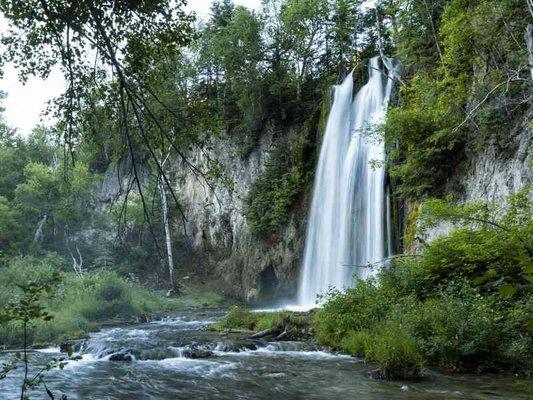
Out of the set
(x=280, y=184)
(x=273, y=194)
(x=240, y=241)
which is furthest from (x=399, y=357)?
(x=240, y=241)

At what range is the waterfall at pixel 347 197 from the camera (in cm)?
1916

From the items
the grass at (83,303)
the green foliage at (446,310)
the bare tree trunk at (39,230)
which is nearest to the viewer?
the green foliage at (446,310)

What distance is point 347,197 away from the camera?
20.9 metres

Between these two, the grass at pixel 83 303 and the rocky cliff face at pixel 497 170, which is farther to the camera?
the grass at pixel 83 303

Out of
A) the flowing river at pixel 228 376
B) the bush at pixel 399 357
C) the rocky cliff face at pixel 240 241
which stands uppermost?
the rocky cliff face at pixel 240 241

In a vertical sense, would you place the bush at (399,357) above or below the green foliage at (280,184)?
below

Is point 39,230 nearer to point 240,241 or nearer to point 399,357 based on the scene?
point 240,241

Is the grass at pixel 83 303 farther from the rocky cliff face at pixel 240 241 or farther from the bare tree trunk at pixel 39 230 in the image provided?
the bare tree trunk at pixel 39 230

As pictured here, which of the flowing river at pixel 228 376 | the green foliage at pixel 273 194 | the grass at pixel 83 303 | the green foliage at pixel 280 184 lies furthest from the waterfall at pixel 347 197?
the flowing river at pixel 228 376

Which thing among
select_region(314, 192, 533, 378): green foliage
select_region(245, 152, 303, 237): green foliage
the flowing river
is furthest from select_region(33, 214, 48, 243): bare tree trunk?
select_region(314, 192, 533, 378): green foliage

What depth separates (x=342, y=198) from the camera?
21281 millimetres

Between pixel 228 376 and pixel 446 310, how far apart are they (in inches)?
171

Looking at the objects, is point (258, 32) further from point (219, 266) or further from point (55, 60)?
point (55, 60)

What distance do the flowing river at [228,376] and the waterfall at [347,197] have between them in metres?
8.27
